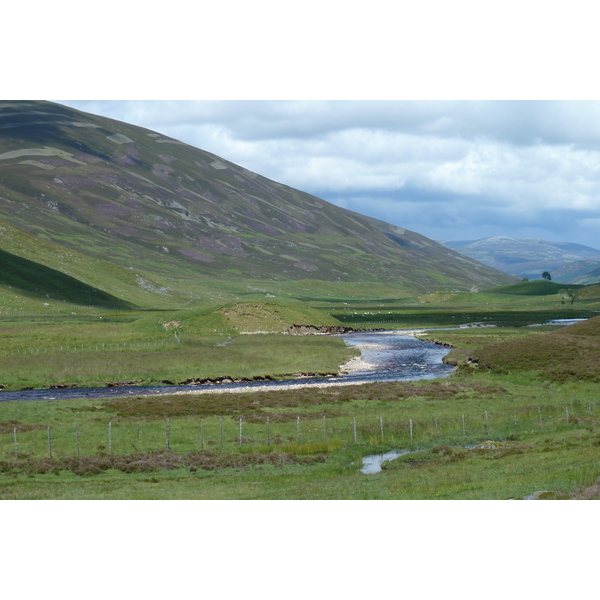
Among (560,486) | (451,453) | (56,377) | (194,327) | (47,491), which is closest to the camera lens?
(560,486)

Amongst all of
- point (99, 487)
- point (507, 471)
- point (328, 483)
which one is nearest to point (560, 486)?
point (507, 471)

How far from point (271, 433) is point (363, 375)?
1482 inches

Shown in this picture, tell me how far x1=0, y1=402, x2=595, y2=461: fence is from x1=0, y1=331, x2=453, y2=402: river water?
63.8 ft

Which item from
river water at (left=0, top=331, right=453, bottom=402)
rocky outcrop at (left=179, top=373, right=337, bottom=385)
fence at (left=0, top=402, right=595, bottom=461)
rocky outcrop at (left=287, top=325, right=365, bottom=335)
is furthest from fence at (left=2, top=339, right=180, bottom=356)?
fence at (left=0, top=402, right=595, bottom=461)

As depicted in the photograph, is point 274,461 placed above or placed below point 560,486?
below

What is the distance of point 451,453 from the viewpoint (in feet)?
157

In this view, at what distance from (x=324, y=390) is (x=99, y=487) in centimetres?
4156

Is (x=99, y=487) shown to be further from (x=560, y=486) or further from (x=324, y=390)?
(x=324, y=390)

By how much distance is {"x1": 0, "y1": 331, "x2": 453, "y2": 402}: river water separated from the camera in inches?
3108

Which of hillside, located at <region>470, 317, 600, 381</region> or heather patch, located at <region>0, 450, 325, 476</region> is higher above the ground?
hillside, located at <region>470, 317, 600, 381</region>

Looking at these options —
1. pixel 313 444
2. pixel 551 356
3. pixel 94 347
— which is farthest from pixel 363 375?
pixel 94 347

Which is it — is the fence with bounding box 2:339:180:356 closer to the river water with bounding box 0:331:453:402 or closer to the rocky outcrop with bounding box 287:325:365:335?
the river water with bounding box 0:331:453:402

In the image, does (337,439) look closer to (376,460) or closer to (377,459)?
(377,459)

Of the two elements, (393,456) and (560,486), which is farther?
(393,456)
